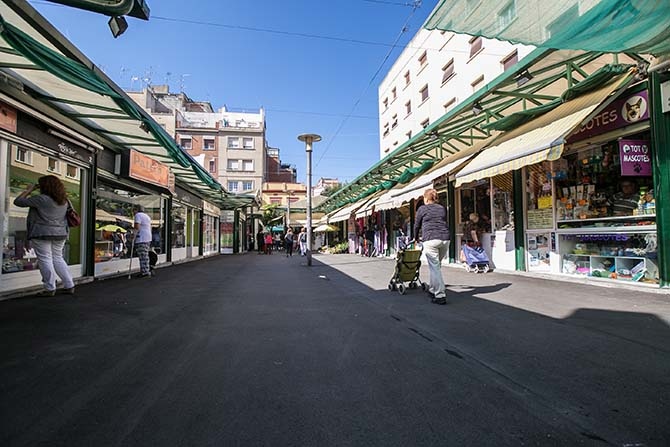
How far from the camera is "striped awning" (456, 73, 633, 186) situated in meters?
5.83

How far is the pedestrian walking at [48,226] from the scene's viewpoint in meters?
5.41

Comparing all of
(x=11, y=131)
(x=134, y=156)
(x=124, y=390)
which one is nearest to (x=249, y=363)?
(x=124, y=390)

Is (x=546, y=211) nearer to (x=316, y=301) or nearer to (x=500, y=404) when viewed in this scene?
(x=316, y=301)

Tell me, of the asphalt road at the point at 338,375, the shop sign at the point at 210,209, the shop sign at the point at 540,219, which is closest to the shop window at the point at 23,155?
the asphalt road at the point at 338,375

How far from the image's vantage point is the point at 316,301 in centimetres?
564

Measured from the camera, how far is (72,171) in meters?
7.63

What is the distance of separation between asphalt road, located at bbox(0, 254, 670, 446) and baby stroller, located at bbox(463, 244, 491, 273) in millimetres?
4183

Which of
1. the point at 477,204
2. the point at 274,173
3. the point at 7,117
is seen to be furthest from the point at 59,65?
the point at 274,173

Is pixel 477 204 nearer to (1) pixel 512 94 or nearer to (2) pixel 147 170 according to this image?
(1) pixel 512 94

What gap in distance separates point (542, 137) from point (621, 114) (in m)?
1.30

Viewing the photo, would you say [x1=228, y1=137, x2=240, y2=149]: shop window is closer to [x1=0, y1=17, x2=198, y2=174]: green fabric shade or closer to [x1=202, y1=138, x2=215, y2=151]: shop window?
[x1=202, y1=138, x2=215, y2=151]: shop window

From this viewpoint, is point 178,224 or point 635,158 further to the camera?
point 178,224

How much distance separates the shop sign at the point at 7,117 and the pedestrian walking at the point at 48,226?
96 cm

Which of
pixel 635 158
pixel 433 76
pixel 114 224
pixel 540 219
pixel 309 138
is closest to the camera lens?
pixel 635 158
